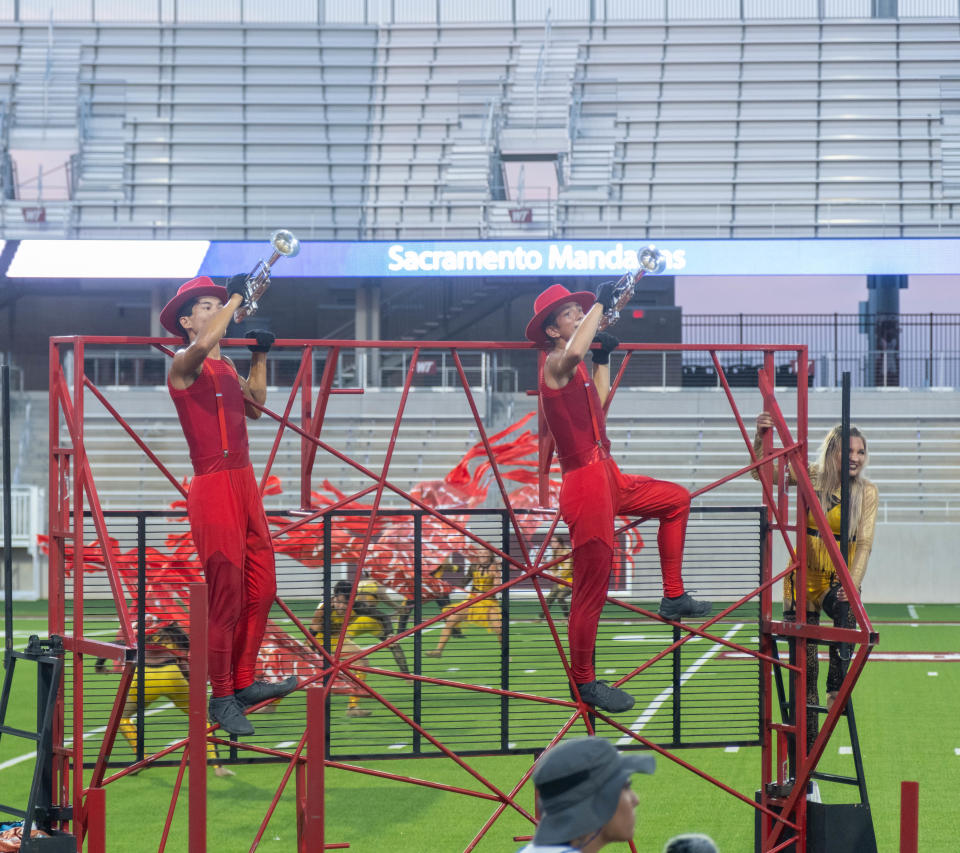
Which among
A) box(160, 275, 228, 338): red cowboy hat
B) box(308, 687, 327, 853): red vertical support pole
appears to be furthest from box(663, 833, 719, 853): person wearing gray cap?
box(160, 275, 228, 338): red cowboy hat

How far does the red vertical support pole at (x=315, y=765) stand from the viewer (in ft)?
17.3

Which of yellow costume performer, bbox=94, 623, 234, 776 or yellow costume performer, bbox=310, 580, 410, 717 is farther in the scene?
yellow costume performer, bbox=310, 580, 410, 717

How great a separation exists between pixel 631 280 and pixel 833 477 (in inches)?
75.7

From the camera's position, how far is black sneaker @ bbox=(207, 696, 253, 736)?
6.30 m

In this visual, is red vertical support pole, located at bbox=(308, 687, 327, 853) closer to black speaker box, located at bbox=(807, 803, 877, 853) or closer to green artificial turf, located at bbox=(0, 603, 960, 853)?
green artificial turf, located at bbox=(0, 603, 960, 853)

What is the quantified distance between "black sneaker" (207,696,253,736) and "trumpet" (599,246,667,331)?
2.43 m

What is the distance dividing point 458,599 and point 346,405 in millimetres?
8533

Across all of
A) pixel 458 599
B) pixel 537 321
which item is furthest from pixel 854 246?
pixel 537 321

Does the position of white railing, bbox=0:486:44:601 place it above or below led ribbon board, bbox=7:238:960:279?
below

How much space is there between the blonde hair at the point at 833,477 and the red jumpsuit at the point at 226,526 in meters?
3.01

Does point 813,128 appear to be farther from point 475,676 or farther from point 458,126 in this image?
point 475,676

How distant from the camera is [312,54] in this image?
97.5 feet

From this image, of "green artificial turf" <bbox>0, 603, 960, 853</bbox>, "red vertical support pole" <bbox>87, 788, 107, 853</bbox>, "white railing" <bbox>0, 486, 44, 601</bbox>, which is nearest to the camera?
"red vertical support pole" <bbox>87, 788, 107, 853</bbox>

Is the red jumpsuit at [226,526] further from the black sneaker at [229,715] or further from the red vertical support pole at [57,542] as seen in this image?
the red vertical support pole at [57,542]
